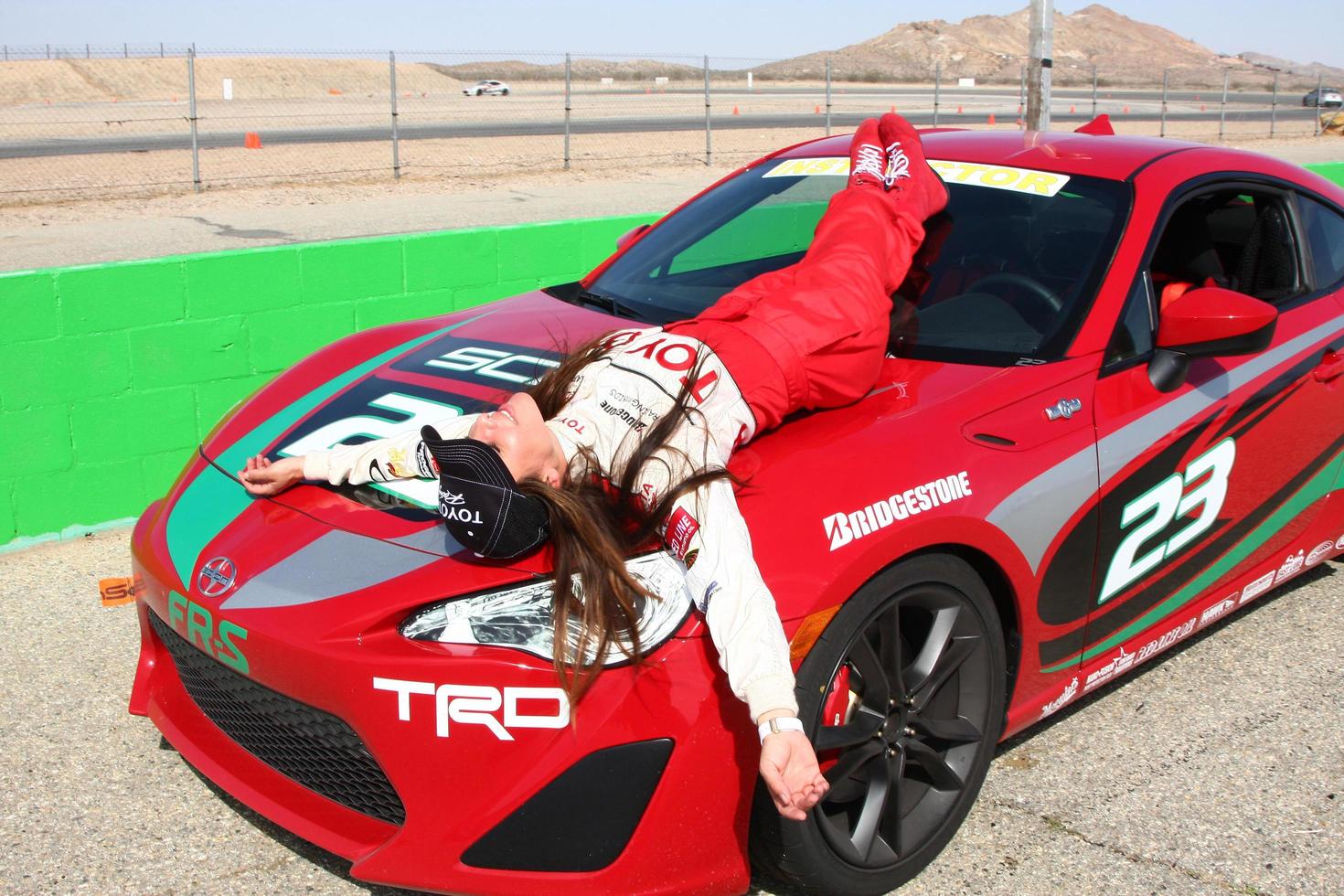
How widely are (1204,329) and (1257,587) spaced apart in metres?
1.06

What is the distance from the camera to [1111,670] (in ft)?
10.5

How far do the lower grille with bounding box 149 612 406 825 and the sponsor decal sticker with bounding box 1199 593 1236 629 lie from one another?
7.51 ft

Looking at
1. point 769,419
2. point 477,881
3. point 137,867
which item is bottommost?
point 137,867

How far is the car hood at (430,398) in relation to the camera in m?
2.67

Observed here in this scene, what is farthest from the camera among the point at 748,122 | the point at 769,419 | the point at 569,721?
the point at 748,122

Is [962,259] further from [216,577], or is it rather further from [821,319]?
[216,577]

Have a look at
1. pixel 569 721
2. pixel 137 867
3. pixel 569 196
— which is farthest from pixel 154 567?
pixel 569 196

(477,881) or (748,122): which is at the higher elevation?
(748,122)

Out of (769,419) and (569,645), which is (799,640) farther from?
(769,419)

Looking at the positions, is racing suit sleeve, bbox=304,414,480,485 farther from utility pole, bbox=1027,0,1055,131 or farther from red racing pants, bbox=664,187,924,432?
utility pole, bbox=1027,0,1055,131

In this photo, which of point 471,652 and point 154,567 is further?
point 154,567

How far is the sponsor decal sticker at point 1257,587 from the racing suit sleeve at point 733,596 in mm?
2010

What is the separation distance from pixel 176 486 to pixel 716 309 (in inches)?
56.3

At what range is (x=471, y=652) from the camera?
7.44 ft
